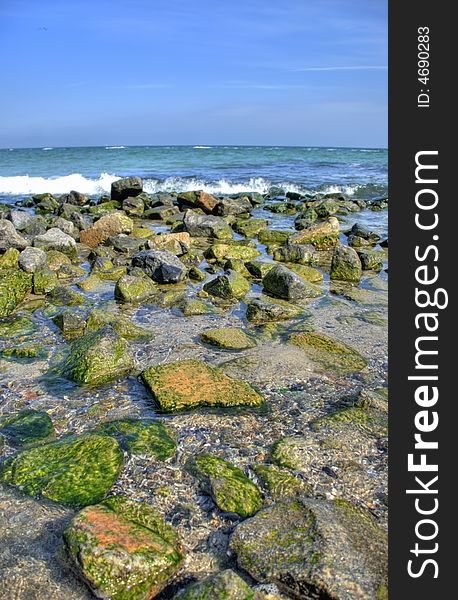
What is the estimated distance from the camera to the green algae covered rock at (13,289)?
743cm

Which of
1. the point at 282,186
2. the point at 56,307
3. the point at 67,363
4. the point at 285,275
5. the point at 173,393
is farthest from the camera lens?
the point at 282,186

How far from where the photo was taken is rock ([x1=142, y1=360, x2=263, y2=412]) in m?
4.83

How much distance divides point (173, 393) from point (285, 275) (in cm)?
423

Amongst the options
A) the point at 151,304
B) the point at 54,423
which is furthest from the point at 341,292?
the point at 54,423

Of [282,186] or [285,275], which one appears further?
[282,186]

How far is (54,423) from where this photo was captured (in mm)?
4570

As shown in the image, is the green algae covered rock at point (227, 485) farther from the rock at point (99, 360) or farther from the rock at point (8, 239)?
the rock at point (8, 239)

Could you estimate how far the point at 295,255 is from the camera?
1120 cm

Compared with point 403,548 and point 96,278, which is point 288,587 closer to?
point 403,548

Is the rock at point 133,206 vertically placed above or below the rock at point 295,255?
above

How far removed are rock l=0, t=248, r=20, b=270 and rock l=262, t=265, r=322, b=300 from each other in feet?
15.8

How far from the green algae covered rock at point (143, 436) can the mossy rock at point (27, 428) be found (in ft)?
1.54

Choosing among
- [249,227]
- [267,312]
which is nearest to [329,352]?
[267,312]

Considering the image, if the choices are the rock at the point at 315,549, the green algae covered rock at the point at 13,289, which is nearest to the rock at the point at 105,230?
the green algae covered rock at the point at 13,289
